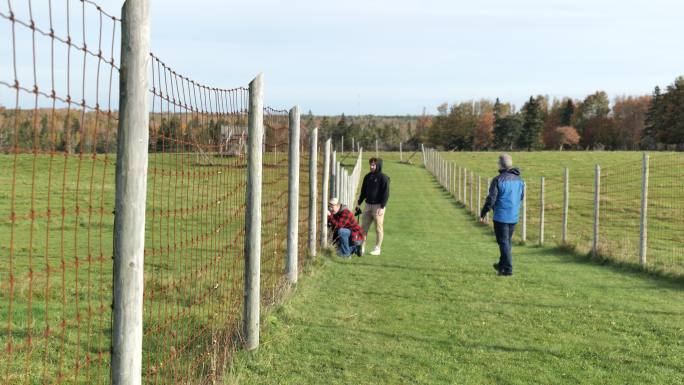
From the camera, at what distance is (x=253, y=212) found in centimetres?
627

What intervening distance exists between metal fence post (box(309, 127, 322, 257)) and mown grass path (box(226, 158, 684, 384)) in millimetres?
586

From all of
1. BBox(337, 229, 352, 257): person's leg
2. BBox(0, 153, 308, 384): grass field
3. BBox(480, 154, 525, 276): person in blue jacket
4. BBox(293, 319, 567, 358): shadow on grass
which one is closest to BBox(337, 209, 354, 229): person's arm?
BBox(337, 229, 352, 257): person's leg

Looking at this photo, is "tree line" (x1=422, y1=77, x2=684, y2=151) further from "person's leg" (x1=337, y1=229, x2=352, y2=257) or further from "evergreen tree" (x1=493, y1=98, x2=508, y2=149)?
"person's leg" (x1=337, y1=229, x2=352, y2=257)

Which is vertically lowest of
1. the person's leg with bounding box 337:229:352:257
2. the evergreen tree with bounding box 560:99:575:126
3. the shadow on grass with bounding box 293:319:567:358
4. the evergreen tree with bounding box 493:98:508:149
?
the shadow on grass with bounding box 293:319:567:358

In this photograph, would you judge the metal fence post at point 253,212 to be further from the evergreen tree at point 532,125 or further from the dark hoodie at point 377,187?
the evergreen tree at point 532,125

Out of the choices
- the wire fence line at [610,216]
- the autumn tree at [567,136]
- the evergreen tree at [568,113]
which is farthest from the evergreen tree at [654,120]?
the wire fence line at [610,216]

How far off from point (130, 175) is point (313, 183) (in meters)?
7.22

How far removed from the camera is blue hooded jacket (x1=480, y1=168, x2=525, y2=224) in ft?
35.0

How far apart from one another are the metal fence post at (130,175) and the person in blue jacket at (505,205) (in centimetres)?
773

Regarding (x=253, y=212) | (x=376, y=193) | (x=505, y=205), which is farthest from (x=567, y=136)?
(x=253, y=212)

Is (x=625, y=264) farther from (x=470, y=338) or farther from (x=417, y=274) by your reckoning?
(x=470, y=338)

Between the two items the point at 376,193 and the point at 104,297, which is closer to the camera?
the point at 104,297

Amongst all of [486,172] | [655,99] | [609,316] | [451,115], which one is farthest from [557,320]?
[451,115]

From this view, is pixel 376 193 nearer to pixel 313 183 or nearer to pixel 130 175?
pixel 313 183
